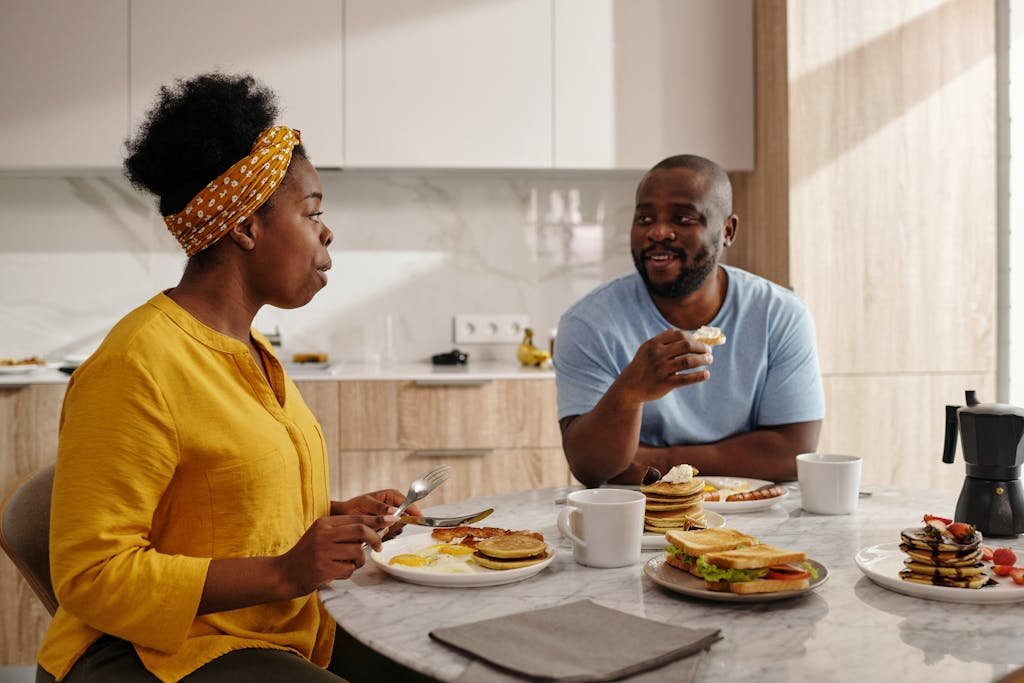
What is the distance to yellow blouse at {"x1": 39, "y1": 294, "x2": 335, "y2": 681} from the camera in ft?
3.61

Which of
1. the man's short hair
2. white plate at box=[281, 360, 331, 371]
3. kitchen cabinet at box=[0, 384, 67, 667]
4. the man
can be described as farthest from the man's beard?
kitchen cabinet at box=[0, 384, 67, 667]

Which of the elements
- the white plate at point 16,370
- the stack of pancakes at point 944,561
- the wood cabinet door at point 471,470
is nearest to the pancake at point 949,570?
the stack of pancakes at point 944,561

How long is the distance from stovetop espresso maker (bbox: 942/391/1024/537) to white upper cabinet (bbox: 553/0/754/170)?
226 centimetres

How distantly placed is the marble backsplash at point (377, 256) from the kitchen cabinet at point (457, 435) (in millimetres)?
632

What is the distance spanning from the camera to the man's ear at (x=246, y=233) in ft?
4.39

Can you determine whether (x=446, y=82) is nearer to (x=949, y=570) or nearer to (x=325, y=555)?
(x=325, y=555)

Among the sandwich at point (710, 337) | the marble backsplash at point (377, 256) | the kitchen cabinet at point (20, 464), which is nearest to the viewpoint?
the sandwich at point (710, 337)

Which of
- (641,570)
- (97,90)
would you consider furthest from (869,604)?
(97,90)

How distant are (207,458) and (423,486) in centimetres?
32

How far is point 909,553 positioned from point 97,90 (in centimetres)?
312

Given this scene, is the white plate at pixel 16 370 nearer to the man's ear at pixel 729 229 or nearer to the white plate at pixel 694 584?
the man's ear at pixel 729 229

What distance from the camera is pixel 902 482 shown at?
11.1ft

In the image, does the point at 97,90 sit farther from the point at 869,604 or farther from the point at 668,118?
the point at 869,604

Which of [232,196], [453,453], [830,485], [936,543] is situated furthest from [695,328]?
[453,453]
